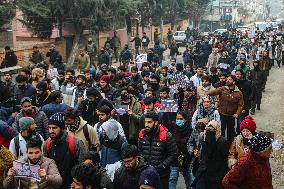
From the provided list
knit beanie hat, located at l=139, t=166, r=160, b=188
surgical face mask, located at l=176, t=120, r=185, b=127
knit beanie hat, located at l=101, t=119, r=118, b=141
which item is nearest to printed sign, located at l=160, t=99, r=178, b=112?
surgical face mask, located at l=176, t=120, r=185, b=127

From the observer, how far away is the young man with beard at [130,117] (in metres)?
8.62

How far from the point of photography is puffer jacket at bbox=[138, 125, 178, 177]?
21.4 feet

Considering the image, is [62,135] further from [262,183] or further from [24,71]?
[24,71]

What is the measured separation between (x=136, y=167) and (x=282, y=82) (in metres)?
19.2

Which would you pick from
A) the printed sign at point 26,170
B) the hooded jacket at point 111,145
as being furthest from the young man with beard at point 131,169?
the hooded jacket at point 111,145

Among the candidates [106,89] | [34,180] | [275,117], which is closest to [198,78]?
[106,89]

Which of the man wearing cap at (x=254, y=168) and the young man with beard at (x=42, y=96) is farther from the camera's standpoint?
the young man with beard at (x=42, y=96)

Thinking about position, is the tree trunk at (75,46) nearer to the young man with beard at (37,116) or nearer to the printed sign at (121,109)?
the printed sign at (121,109)

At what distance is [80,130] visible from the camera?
6812 mm

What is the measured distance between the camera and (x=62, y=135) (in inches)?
232

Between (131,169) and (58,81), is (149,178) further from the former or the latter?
(58,81)

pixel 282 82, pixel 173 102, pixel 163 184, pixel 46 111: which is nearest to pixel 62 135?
pixel 163 184

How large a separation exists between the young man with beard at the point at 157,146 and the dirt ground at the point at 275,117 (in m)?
3.59

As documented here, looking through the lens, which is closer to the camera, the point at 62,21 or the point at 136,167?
the point at 136,167
